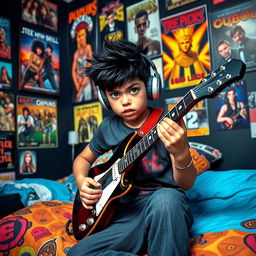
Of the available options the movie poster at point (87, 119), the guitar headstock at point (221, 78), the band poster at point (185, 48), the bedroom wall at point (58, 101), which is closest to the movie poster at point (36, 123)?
the bedroom wall at point (58, 101)

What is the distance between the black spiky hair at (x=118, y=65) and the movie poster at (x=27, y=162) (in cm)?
157

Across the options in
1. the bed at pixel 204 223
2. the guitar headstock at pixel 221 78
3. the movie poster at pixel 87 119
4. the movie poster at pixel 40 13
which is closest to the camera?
the guitar headstock at pixel 221 78

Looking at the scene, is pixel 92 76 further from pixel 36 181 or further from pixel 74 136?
pixel 74 136

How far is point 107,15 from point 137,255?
7.38 feet

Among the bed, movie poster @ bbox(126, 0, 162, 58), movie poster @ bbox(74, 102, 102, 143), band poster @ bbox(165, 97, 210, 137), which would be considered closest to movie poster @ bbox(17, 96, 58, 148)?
movie poster @ bbox(74, 102, 102, 143)

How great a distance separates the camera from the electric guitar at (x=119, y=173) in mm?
798

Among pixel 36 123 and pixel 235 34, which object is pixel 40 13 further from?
pixel 235 34

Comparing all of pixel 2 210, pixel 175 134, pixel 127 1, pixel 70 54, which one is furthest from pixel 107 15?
pixel 175 134

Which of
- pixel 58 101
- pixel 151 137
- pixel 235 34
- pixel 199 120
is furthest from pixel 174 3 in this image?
pixel 151 137

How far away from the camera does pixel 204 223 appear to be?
3.59 ft

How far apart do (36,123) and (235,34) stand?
1.79 meters

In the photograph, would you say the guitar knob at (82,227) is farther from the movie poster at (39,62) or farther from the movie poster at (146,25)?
the movie poster at (39,62)

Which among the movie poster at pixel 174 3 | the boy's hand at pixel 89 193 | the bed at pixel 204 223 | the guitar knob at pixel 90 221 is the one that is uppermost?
the movie poster at pixel 174 3

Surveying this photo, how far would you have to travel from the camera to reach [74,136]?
2631 mm
